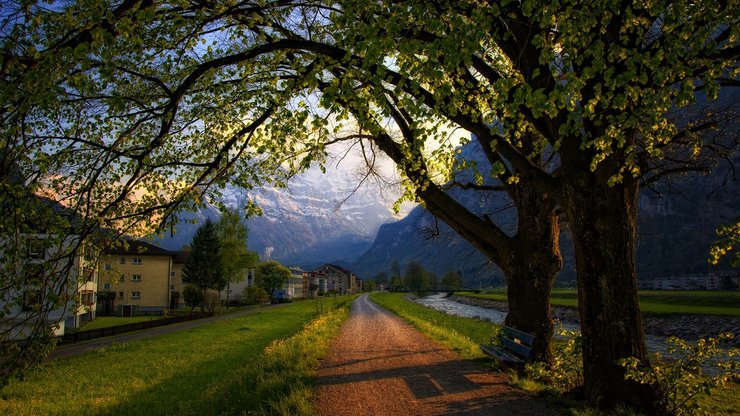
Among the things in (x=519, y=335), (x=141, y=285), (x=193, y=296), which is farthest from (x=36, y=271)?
(x=141, y=285)

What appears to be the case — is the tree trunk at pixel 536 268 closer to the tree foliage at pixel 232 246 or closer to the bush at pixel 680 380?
the bush at pixel 680 380

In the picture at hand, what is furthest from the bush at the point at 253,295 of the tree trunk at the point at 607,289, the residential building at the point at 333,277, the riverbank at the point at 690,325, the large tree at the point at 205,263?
the residential building at the point at 333,277

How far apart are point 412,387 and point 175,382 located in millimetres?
10804

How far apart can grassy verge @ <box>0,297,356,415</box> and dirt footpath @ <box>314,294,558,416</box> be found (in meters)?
0.65

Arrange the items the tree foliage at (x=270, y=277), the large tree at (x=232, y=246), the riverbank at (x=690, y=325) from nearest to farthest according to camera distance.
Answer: the riverbank at (x=690, y=325), the large tree at (x=232, y=246), the tree foliage at (x=270, y=277)

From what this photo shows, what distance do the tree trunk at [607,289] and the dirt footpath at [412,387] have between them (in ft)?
3.58

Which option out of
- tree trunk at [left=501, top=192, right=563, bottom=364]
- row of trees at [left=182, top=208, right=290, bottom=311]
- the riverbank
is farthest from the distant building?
row of trees at [left=182, top=208, right=290, bottom=311]

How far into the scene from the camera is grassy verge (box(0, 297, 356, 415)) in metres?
10.1

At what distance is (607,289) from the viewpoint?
770 centimetres

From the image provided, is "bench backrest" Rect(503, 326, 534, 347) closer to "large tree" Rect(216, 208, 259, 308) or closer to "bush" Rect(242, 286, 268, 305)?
"large tree" Rect(216, 208, 259, 308)

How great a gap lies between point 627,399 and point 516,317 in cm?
435

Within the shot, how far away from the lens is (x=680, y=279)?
16625cm

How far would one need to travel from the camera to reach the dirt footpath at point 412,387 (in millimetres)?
8172

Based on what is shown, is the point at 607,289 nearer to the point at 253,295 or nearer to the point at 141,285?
the point at 141,285
